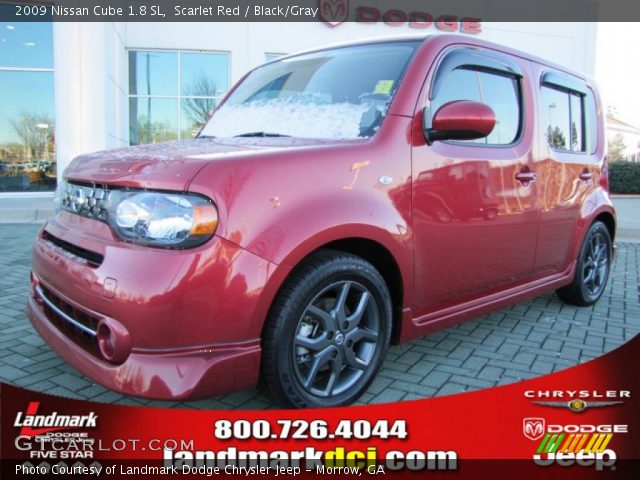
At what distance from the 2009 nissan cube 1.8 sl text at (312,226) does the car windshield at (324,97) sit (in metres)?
0.01

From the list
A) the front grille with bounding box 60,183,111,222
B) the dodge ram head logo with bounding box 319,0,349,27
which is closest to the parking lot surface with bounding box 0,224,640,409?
the front grille with bounding box 60,183,111,222

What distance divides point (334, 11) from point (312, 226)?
536 inches

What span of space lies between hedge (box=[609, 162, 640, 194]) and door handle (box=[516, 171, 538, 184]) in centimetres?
1684

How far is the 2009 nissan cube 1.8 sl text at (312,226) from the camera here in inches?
81.7

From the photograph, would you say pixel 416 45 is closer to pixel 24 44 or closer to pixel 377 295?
pixel 377 295

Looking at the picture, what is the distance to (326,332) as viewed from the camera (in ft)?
8.17

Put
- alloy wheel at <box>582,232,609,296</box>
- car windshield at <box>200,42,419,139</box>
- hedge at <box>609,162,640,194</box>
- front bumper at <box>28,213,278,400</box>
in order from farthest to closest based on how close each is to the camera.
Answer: hedge at <box>609,162,640,194</box> → alloy wheel at <box>582,232,609,296</box> → car windshield at <box>200,42,419,139</box> → front bumper at <box>28,213,278,400</box>

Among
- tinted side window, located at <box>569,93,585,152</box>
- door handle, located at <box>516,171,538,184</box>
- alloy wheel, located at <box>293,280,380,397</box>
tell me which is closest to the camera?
alloy wheel, located at <box>293,280,380,397</box>

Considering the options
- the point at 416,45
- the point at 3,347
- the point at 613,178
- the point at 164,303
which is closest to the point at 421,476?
the point at 164,303

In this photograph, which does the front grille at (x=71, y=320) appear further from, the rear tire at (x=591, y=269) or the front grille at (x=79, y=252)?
the rear tire at (x=591, y=269)

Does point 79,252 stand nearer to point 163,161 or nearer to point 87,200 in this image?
point 87,200

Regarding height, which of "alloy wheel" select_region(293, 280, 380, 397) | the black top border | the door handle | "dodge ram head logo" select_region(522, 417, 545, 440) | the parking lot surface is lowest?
the parking lot surface

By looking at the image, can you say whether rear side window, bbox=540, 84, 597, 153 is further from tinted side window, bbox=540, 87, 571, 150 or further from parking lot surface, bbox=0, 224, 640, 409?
parking lot surface, bbox=0, 224, 640, 409

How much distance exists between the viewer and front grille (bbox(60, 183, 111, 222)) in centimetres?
232
